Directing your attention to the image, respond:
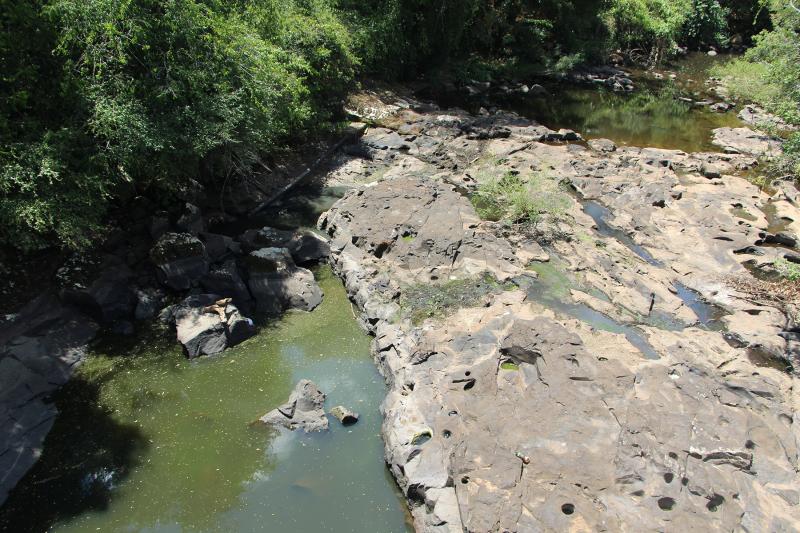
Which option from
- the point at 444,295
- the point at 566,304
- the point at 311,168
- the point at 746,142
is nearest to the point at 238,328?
the point at 444,295

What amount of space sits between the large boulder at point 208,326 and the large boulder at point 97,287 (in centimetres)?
148

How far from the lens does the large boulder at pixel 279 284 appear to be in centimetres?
1423

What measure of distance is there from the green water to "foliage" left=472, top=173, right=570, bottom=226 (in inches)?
261

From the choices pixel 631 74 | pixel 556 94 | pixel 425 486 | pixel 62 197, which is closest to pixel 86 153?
pixel 62 197

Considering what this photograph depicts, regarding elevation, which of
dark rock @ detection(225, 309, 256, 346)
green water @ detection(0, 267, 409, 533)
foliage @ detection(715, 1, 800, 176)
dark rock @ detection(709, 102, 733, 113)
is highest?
foliage @ detection(715, 1, 800, 176)

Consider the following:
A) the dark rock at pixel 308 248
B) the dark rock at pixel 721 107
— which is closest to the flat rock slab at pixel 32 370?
the dark rock at pixel 308 248

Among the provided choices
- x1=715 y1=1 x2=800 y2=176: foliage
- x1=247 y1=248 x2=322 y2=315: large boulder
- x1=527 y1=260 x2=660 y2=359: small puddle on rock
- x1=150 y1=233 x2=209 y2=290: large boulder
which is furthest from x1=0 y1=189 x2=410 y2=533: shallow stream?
x1=715 y1=1 x2=800 y2=176: foliage

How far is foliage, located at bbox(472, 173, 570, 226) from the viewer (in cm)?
1683

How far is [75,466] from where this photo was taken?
1002 cm

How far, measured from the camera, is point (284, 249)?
15156 millimetres

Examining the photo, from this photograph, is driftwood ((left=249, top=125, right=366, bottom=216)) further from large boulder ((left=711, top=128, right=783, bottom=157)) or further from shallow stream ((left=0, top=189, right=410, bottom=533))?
large boulder ((left=711, top=128, right=783, bottom=157))

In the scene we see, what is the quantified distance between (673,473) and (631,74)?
35763 millimetres

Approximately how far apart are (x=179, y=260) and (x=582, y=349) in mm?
9902

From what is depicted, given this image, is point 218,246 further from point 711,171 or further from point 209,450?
point 711,171
